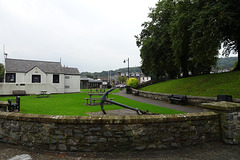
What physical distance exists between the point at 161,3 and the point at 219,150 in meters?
30.2

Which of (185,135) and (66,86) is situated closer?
(185,135)

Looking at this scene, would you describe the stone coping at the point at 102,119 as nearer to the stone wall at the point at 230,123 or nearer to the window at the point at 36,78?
the stone wall at the point at 230,123

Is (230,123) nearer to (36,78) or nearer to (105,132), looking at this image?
(105,132)

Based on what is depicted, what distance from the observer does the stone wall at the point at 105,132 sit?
4418mm

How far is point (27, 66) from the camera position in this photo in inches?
1331

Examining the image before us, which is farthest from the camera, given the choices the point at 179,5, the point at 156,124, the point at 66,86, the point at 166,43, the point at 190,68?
the point at 66,86

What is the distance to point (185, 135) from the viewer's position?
15.6 feet

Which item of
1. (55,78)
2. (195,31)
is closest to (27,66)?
(55,78)

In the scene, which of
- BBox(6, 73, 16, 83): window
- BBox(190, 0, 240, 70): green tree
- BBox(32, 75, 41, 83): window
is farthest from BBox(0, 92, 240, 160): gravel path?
BBox(6, 73, 16, 83): window

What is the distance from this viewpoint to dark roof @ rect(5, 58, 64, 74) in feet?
103

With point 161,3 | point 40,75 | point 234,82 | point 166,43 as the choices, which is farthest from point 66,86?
point 234,82

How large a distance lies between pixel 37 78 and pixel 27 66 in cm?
432

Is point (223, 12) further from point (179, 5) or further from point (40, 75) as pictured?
point (40, 75)

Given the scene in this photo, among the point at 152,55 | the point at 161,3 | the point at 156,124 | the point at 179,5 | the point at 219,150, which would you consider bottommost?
the point at 219,150
